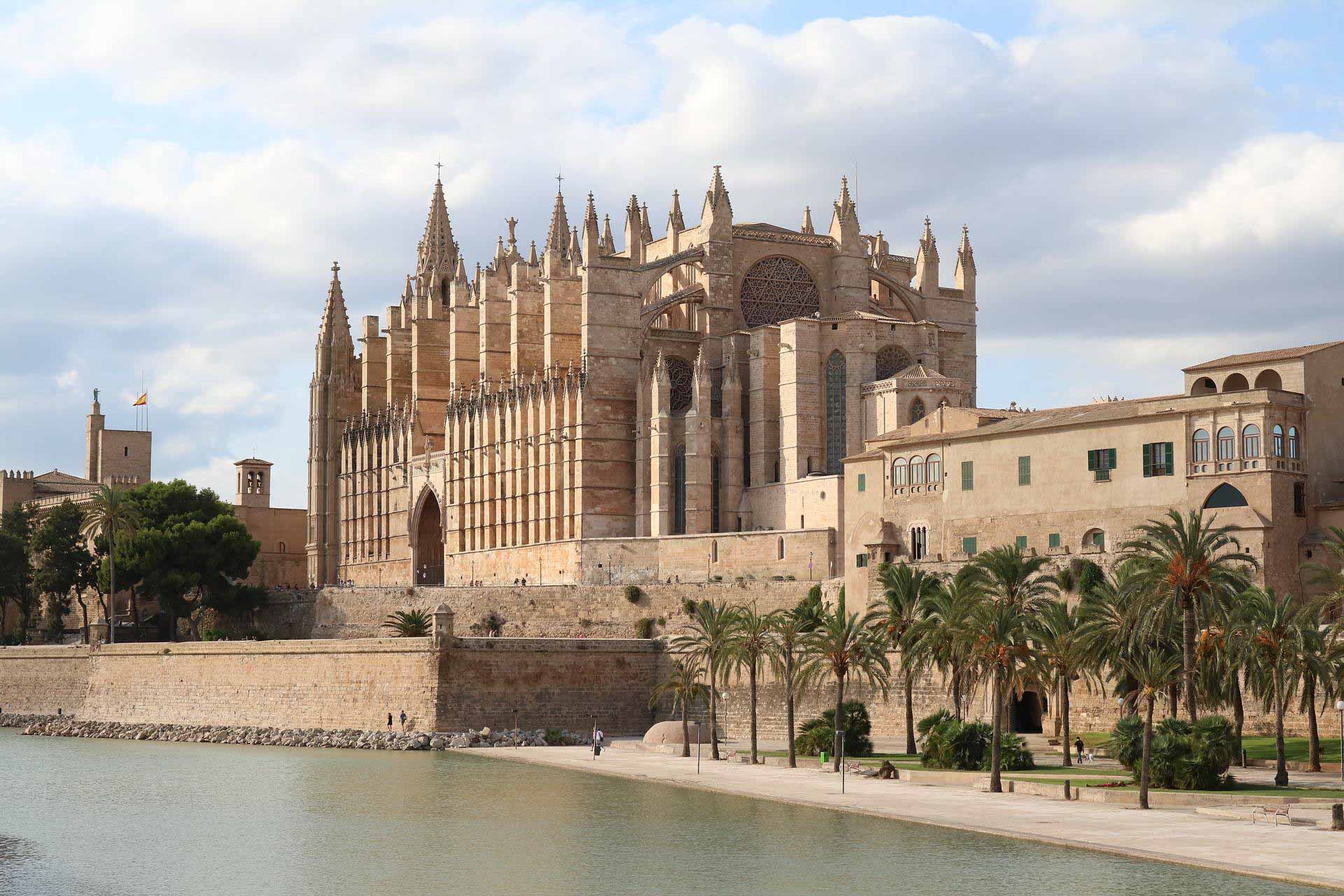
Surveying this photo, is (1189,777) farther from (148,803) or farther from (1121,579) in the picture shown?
(148,803)

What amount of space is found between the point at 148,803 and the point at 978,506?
23357 millimetres

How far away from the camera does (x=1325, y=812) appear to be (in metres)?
33.1

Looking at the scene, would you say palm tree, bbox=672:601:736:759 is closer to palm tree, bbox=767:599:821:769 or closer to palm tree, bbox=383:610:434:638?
palm tree, bbox=767:599:821:769

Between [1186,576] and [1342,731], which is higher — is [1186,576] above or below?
above

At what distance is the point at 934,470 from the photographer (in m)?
54.2

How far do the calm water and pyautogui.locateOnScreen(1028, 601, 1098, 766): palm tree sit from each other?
677 centimetres

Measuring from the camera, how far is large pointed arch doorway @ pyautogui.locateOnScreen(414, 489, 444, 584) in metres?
86.1

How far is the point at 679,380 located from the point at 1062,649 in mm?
31041

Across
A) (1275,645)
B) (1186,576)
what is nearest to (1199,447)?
(1275,645)

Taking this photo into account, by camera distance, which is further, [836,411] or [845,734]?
[836,411]

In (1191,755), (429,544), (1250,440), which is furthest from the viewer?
(429,544)

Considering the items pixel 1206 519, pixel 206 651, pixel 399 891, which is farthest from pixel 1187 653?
pixel 206 651

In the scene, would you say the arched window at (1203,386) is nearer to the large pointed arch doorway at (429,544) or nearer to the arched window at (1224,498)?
the arched window at (1224,498)

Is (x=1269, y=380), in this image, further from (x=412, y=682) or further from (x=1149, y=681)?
(x=412, y=682)
